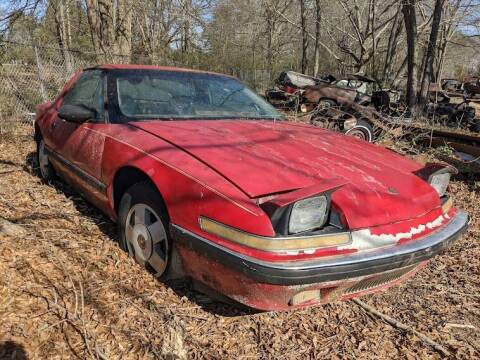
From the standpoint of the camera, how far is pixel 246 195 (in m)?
2.22

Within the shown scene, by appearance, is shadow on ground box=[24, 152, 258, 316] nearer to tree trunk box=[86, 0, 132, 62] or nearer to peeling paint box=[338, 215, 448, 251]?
peeling paint box=[338, 215, 448, 251]

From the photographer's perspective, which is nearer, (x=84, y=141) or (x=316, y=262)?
(x=316, y=262)

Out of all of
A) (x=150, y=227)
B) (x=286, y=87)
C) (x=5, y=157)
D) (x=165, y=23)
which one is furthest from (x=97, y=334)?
(x=165, y=23)

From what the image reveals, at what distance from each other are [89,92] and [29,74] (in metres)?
6.92

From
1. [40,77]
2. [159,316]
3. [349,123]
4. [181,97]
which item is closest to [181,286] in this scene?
[159,316]

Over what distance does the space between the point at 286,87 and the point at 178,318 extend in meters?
12.6

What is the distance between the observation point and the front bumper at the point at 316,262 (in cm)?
208

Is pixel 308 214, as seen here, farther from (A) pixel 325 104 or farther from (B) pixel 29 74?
(B) pixel 29 74

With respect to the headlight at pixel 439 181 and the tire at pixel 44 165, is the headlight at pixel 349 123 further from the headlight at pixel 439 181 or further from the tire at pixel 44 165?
the tire at pixel 44 165

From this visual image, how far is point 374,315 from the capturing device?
284 cm

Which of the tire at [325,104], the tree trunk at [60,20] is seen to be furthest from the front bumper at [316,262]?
the tree trunk at [60,20]

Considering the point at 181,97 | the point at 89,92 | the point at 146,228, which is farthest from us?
the point at 89,92

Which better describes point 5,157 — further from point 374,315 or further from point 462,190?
point 462,190

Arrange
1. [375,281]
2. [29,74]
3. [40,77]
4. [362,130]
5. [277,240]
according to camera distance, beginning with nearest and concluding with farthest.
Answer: [277,240], [375,281], [362,130], [29,74], [40,77]
